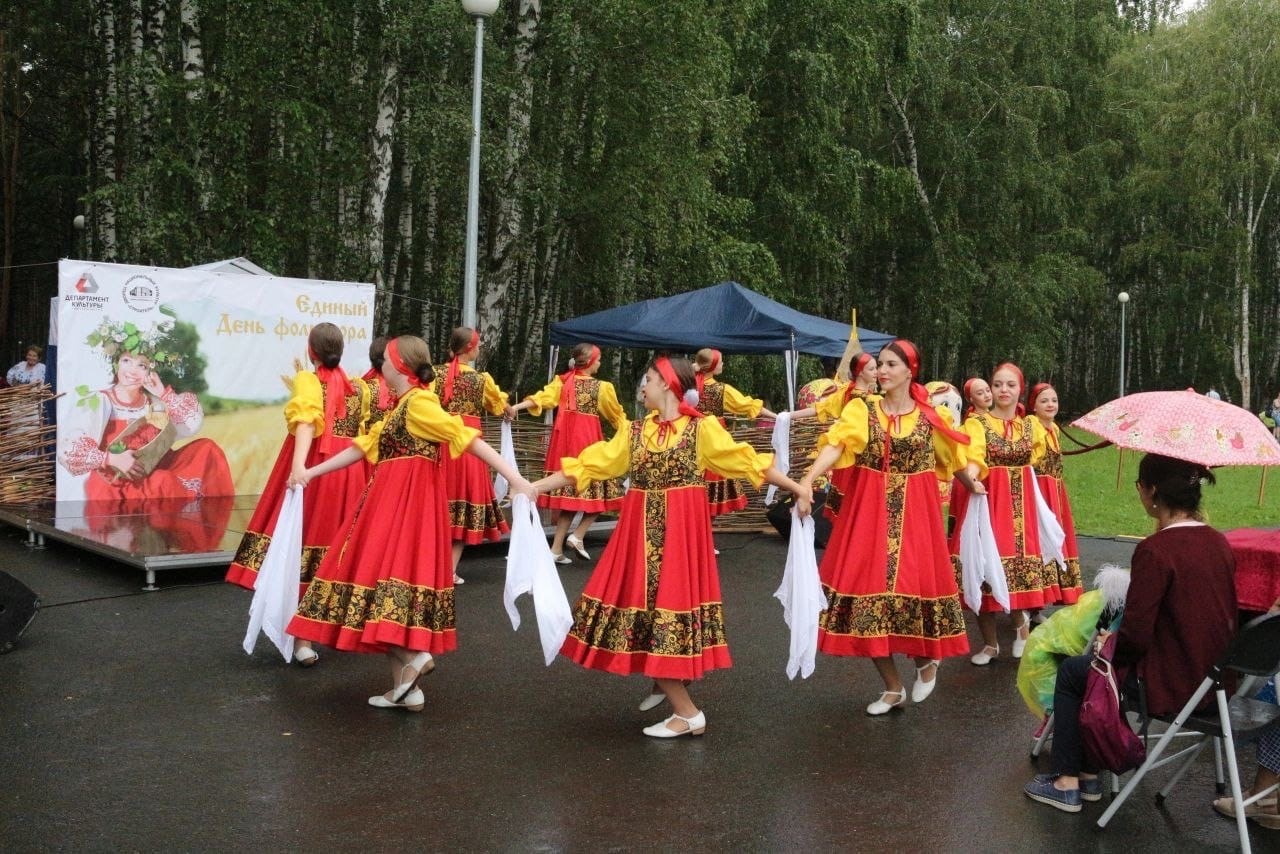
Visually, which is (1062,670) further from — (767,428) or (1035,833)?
(767,428)

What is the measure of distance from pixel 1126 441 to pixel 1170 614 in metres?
0.64

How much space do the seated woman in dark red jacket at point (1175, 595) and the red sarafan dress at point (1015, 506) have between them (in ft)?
9.34

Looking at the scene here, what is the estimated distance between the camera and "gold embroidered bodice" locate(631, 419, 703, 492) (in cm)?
547

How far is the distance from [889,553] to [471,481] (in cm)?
437

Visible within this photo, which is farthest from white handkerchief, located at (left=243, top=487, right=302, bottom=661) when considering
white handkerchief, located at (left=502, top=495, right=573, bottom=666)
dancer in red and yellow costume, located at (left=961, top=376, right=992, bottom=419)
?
dancer in red and yellow costume, located at (left=961, top=376, right=992, bottom=419)

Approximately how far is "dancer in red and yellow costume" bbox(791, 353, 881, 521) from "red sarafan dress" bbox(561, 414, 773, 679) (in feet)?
3.13

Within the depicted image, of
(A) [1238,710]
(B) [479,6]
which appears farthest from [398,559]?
(B) [479,6]

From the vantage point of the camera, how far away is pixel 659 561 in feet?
17.7

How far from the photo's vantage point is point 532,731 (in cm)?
554

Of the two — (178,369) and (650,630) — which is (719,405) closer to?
(178,369)

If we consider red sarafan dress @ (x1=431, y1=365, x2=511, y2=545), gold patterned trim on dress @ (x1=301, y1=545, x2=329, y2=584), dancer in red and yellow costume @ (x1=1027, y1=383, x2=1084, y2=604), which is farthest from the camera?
red sarafan dress @ (x1=431, y1=365, x2=511, y2=545)

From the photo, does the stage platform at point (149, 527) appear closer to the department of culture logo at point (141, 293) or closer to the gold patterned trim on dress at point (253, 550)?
the gold patterned trim on dress at point (253, 550)

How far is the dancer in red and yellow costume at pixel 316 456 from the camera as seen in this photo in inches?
263

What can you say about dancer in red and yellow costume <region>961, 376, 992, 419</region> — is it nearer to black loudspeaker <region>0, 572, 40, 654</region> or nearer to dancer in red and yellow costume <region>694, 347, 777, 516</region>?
dancer in red and yellow costume <region>694, 347, 777, 516</region>
